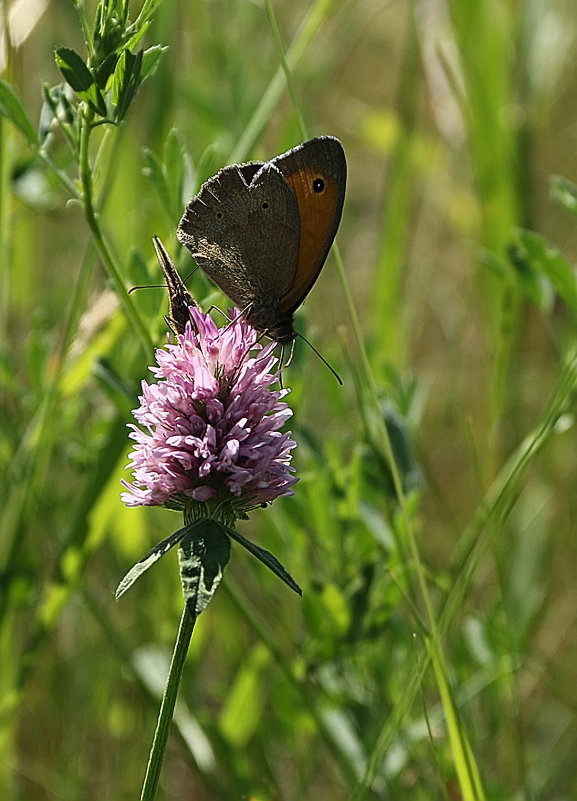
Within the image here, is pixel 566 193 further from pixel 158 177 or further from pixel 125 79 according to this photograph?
pixel 125 79

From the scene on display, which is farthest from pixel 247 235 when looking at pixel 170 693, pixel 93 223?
pixel 170 693

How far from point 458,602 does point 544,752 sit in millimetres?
944

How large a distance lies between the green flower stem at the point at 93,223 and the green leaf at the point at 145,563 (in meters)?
0.34

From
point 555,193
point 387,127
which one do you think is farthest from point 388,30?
point 555,193

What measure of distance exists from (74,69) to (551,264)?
664mm

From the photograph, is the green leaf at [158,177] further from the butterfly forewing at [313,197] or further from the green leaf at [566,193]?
the green leaf at [566,193]

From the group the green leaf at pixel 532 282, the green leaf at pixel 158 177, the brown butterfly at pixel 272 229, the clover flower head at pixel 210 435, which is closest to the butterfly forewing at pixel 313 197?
the brown butterfly at pixel 272 229

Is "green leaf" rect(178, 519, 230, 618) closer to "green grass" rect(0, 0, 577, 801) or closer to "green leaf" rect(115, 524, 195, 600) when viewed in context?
"green leaf" rect(115, 524, 195, 600)

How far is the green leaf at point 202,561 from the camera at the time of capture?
0.79 meters

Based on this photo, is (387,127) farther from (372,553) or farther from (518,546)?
(372,553)

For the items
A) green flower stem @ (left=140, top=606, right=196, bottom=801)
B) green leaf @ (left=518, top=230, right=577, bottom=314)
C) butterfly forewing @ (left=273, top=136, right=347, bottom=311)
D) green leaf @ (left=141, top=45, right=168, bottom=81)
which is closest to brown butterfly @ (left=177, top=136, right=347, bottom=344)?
butterfly forewing @ (left=273, top=136, right=347, bottom=311)

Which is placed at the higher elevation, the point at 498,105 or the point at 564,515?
the point at 498,105

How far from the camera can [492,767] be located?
74.0 inches

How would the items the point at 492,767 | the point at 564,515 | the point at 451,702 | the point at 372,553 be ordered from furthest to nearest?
1. the point at 564,515
2. the point at 492,767
3. the point at 372,553
4. the point at 451,702
